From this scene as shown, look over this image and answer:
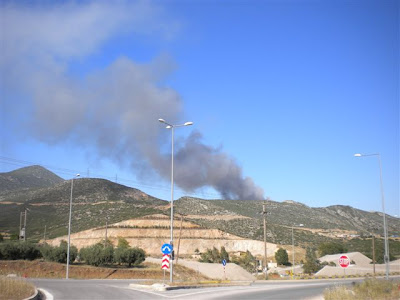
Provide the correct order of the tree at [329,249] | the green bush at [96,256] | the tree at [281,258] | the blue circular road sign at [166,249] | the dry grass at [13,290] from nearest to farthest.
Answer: the dry grass at [13,290] → the blue circular road sign at [166,249] → the green bush at [96,256] → the tree at [281,258] → the tree at [329,249]

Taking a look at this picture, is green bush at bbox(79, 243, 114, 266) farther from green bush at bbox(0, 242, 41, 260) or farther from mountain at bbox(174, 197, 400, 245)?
mountain at bbox(174, 197, 400, 245)

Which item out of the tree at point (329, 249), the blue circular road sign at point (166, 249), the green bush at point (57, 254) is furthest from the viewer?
the tree at point (329, 249)

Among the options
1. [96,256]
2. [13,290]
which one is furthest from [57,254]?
[13,290]

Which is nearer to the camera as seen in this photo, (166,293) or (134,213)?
(166,293)

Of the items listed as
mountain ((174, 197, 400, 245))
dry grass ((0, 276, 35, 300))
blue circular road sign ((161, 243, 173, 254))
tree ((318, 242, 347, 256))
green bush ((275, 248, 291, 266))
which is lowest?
green bush ((275, 248, 291, 266))

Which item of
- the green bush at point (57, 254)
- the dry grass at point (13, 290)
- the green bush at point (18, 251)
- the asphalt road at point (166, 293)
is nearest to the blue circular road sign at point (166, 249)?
the asphalt road at point (166, 293)

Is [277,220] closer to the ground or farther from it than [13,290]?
farther from it

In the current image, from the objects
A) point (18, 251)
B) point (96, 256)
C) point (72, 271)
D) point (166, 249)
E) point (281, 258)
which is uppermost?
point (166, 249)

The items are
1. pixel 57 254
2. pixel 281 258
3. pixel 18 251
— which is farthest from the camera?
pixel 281 258

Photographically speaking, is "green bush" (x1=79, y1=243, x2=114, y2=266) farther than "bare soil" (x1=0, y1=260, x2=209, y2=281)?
Yes

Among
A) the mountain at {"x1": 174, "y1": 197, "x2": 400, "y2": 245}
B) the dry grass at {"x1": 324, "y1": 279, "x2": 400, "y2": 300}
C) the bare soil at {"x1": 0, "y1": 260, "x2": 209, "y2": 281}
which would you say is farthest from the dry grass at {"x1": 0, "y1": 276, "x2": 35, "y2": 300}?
the mountain at {"x1": 174, "y1": 197, "x2": 400, "y2": 245}

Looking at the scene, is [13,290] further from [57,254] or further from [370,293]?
[57,254]

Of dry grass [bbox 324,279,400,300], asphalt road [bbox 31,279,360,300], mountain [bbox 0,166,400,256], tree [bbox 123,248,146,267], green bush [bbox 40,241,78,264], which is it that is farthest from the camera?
mountain [bbox 0,166,400,256]

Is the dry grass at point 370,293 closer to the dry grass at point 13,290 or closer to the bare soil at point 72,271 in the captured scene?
the dry grass at point 13,290
